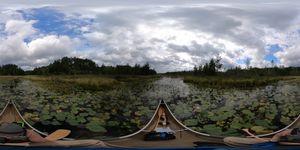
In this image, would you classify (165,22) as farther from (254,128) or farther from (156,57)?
(254,128)

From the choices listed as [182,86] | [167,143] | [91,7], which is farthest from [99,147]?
[91,7]

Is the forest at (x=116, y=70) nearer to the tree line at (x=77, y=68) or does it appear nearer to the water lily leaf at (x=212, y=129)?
the tree line at (x=77, y=68)

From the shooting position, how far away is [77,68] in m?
7.07

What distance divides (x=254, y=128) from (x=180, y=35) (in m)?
1.54

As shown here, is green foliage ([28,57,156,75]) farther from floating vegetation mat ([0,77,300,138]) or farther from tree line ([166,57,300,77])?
tree line ([166,57,300,77])

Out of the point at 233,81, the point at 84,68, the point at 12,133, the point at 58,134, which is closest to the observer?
the point at 12,133

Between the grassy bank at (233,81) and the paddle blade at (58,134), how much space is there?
5.55 ft

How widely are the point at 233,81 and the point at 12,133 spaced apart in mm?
2928

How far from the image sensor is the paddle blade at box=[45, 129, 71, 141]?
22.8 ft

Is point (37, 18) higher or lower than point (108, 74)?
higher

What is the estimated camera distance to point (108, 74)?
7.12 meters

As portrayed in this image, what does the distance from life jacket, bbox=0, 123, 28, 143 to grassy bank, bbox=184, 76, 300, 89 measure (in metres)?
2.20

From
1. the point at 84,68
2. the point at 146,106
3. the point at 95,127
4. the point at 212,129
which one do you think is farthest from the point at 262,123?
Result: the point at 84,68

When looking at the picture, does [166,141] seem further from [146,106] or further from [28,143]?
[28,143]
